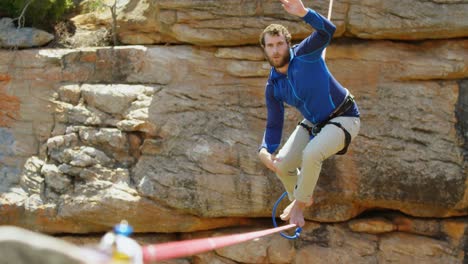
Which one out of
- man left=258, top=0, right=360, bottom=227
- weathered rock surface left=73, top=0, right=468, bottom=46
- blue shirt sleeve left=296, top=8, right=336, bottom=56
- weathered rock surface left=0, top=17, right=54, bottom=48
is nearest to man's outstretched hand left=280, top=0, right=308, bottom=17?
blue shirt sleeve left=296, top=8, right=336, bottom=56

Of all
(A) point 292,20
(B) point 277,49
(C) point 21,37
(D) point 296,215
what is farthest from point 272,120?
(C) point 21,37

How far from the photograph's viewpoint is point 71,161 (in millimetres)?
9375

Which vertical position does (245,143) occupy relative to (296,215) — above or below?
below

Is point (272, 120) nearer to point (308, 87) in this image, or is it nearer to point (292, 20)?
point (308, 87)

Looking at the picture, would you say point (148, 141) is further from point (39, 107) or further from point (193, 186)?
point (39, 107)

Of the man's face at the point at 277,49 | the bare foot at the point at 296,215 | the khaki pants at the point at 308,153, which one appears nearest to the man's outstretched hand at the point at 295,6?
the man's face at the point at 277,49

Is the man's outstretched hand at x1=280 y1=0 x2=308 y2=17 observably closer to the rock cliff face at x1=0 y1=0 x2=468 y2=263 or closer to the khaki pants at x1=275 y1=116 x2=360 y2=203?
the khaki pants at x1=275 y1=116 x2=360 y2=203

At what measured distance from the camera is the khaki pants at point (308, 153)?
5988 mm

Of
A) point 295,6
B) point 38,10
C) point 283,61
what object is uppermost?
point 295,6

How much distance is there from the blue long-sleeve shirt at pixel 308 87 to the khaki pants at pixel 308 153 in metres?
0.11

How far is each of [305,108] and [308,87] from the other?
0.80ft

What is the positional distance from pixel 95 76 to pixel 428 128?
4327 millimetres

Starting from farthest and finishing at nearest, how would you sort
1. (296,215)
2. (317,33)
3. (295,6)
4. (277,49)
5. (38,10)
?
(38,10)
(296,215)
(277,49)
(317,33)
(295,6)

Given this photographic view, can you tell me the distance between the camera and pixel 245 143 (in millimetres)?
9219
